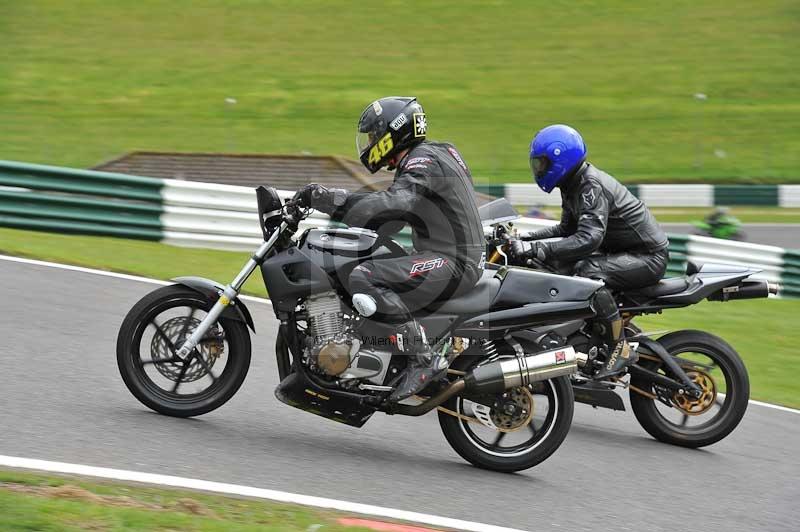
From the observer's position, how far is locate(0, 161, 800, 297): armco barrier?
1074 cm

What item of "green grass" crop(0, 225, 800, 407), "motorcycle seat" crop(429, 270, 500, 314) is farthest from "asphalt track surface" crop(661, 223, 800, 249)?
"motorcycle seat" crop(429, 270, 500, 314)

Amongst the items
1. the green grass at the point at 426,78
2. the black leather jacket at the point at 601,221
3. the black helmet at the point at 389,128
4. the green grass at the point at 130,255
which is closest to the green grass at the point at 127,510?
the black helmet at the point at 389,128

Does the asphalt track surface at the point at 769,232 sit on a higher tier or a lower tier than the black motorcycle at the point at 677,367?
lower

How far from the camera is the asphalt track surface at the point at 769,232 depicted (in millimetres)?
18125

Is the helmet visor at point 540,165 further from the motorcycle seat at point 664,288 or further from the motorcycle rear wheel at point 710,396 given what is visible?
the motorcycle rear wheel at point 710,396

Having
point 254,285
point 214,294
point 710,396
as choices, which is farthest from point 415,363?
point 254,285

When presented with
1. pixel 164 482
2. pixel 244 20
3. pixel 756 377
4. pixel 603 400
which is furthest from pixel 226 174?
pixel 244 20

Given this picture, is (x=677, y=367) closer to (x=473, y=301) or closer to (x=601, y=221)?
(x=601, y=221)

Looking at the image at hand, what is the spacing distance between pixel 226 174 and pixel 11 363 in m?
8.35

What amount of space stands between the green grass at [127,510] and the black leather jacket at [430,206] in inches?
61.9

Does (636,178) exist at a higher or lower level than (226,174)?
lower

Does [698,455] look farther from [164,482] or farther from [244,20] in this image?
[244,20]

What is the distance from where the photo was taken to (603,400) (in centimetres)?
641

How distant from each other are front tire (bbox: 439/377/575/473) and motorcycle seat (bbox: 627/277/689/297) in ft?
4.67
